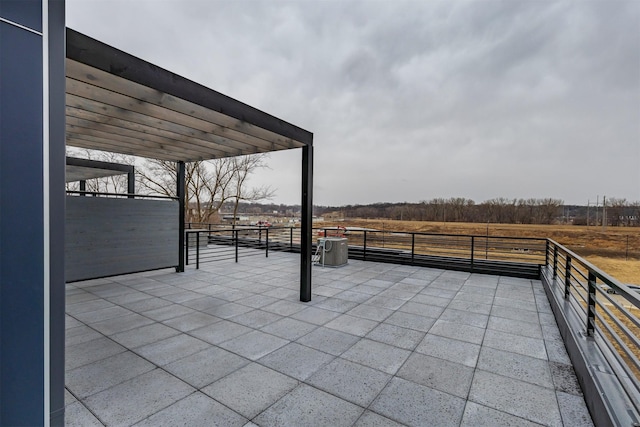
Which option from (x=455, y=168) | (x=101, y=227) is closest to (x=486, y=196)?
(x=455, y=168)

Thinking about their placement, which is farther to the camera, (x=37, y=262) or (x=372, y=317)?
(x=372, y=317)

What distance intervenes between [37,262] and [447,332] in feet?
11.0

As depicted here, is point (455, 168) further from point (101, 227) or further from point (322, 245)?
point (101, 227)

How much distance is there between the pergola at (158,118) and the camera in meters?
2.07

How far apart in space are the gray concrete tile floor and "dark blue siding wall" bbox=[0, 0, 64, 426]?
663 mm

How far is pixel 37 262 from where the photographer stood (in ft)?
4.19

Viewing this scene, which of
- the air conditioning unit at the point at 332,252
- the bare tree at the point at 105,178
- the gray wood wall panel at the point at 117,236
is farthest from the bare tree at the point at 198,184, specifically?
the air conditioning unit at the point at 332,252

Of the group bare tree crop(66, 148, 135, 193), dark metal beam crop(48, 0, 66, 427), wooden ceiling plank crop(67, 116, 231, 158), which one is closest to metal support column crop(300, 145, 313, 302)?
wooden ceiling plank crop(67, 116, 231, 158)

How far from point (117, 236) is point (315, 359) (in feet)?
14.8

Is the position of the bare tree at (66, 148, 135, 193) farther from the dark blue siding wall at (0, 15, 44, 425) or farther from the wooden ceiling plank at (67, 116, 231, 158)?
the dark blue siding wall at (0, 15, 44, 425)

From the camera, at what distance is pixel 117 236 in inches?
203

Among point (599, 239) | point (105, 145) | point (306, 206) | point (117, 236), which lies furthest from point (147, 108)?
point (599, 239)

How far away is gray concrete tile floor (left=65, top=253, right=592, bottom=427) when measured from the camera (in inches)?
71.7

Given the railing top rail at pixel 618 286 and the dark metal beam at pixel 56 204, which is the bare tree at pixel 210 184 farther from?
the railing top rail at pixel 618 286
